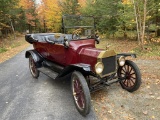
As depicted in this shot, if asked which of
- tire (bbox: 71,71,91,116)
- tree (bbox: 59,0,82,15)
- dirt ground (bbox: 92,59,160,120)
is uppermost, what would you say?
tree (bbox: 59,0,82,15)

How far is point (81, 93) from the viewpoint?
146 inches

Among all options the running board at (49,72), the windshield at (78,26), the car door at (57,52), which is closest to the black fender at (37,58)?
the running board at (49,72)

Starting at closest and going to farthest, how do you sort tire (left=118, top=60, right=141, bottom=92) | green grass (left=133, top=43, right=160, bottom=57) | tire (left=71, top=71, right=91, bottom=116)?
1. tire (left=71, top=71, right=91, bottom=116)
2. tire (left=118, top=60, right=141, bottom=92)
3. green grass (left=133, top=43, right=160, bottom=57)

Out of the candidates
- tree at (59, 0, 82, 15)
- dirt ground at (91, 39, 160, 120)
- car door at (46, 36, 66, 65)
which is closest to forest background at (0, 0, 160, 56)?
tree at (59, 0, 82, 15)

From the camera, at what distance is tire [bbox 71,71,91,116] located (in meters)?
3.41

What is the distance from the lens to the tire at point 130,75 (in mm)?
4372

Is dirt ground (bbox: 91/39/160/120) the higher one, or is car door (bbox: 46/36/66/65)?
car door (bbox: 46/36/66/65)

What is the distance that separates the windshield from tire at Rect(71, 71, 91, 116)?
64.5 inches

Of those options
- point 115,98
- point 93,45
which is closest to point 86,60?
point 93,45

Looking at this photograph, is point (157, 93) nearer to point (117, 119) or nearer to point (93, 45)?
point (117, 119)

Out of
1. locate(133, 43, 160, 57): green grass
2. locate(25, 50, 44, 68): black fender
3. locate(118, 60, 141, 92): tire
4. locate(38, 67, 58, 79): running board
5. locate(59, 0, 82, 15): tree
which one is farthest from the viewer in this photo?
locate(59, 0, 82, 15): tree

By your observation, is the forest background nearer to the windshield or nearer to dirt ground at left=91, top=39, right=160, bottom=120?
dirt ground at left=91, top=39, right=160, bottom=120

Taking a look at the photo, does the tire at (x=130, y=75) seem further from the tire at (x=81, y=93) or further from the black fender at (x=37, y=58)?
the black fender at (x=37, y=58)

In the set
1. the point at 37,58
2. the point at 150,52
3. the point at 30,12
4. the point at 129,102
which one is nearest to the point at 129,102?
the point at 129,102
